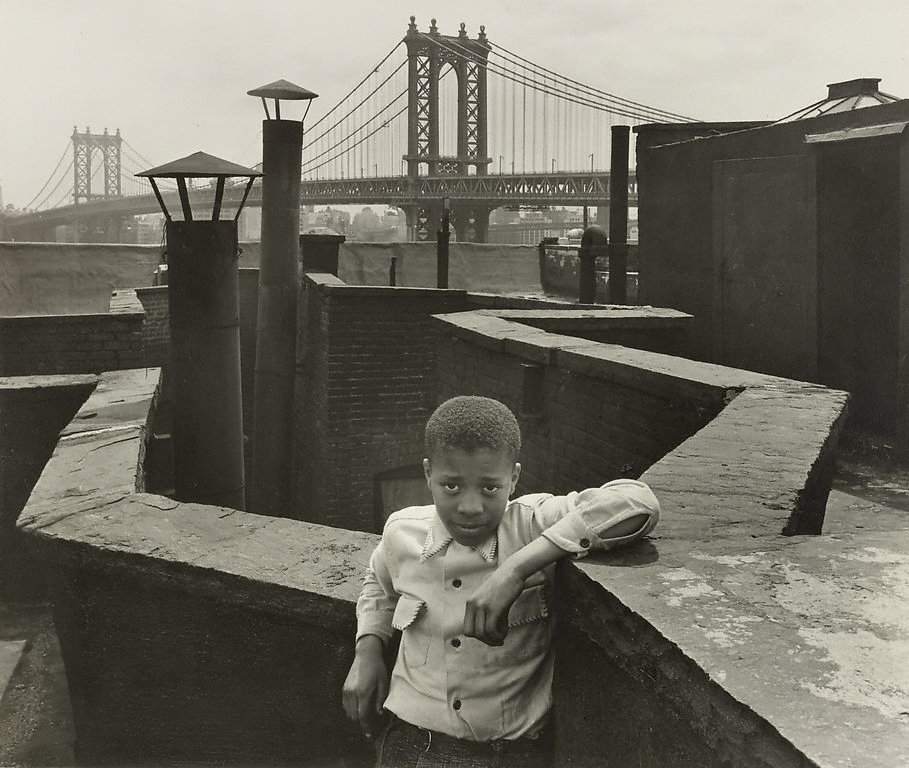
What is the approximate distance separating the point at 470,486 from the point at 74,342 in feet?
23.5

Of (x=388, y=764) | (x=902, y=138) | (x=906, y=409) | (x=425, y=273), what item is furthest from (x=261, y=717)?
A: (x=425, y=273)

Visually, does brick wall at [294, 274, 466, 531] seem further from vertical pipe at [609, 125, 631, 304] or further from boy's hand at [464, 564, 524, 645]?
boy's hand at [464, 564, 524, 645]

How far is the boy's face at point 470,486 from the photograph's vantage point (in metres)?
2.01

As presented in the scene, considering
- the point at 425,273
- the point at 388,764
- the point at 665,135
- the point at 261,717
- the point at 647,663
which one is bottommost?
the point at 261,717

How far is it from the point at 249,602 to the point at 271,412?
828 centimetres

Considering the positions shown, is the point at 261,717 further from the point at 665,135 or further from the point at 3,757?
the point at 665,135

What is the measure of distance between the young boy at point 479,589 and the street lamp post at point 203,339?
19.6 feet

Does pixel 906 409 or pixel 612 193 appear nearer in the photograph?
pixel 906 409

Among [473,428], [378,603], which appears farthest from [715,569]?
[378,603]

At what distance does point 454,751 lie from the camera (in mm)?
2061

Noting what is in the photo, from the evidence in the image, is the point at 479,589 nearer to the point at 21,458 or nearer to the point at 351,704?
the point at 351,704

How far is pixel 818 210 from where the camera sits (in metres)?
7.79

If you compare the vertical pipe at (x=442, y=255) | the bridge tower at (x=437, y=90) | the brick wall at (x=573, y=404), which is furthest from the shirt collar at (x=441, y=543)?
the bridge tower at (x=437, y=90)

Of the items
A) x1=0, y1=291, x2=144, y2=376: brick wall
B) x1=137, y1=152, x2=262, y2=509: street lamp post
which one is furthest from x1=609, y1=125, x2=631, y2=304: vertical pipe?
x1=0, y1=291, x2=144, y2=376: brick wall
